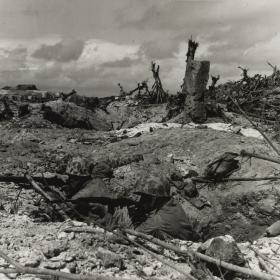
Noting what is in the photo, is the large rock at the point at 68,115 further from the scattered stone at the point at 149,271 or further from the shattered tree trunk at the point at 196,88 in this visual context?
the scattered stone at the point at 149,271

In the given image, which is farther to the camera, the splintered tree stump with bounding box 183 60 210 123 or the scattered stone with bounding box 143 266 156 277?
the splintered tree stump with bounding box 183 60 210 123

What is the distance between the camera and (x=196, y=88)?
919cm

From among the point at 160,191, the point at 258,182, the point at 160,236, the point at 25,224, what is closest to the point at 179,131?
the point at 258,182

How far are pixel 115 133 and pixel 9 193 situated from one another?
4.53 meters

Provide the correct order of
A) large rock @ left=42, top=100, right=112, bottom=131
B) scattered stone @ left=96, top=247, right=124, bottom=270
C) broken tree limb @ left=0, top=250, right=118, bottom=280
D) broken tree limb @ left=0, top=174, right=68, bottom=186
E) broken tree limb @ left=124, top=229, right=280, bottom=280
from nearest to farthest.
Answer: broken tree limb @ left=0, top=250, right=118, bottom=280, broken tree limb @ left=124, top=229, right=280, bottom=280, scattered stone @ left=96, top=247, right=124, bottom=270, broken tree limb @ left=0, top=174, right=68, bottom=186, large rock @ left=42, top=100, right=112, bottom=131

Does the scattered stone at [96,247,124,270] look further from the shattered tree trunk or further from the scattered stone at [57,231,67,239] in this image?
the shattered tree trunk

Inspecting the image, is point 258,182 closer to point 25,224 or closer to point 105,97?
point 25,224

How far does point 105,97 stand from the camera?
49.6 feet

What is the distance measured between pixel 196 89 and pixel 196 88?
0.03 metres

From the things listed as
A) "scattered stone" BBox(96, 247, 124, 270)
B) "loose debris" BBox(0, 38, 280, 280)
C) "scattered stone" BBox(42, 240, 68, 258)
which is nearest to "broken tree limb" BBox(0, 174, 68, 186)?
"loose debris" BBox(0, 38, 280, 280)

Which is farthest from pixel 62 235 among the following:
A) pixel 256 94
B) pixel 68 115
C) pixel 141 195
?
pixel 256 94

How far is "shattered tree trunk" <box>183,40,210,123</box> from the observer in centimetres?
912

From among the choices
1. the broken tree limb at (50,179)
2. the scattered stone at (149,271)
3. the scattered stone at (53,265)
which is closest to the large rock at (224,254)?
the scattered stone at (149,271)

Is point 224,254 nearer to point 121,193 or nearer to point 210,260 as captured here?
point 210,260
